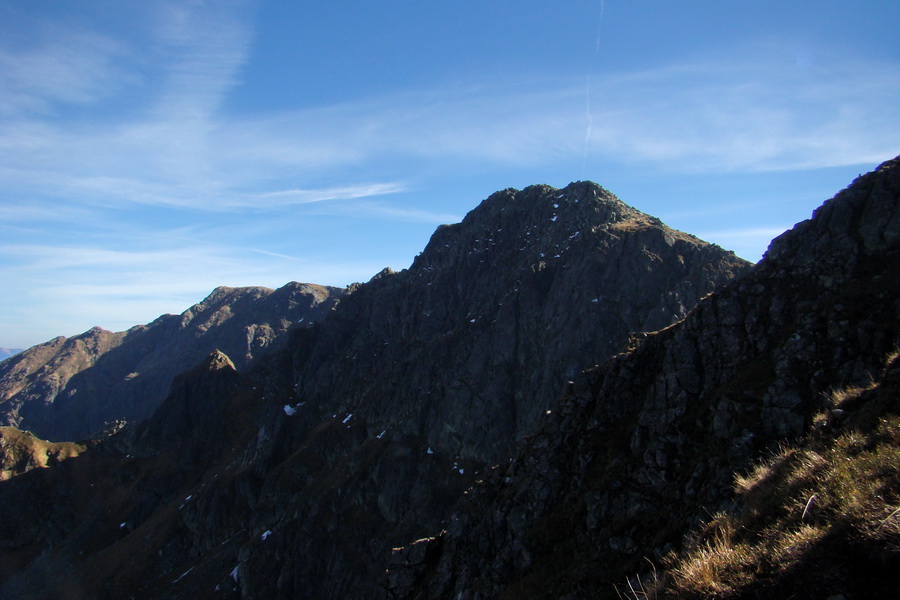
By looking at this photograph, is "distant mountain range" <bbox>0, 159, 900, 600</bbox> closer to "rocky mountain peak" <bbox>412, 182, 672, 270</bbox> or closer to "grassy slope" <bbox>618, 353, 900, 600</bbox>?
"grassy slope" <bbox>618, 353, 900, 600</bbox>

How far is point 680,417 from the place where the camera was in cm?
3206

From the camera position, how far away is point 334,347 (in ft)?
481

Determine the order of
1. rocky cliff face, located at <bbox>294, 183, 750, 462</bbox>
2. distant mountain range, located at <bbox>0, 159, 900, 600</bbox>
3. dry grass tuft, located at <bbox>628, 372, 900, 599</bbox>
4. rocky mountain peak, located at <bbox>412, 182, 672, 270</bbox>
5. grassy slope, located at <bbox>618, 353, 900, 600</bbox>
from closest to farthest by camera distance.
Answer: grassy slope, located at <bbox>618, 353, 900, 600</bbox> < dry grass tuft, located at <bbox>628, 372, 900, 599</bbox> < distant mountain range, located at <bbox>0, 159, 900, 600</bbox> < rocky cliff face, located at <bbox>294, 183, 750, 462</bbox> < rocky mountain peak, located at <bbox>412, 182, 672, 270</bbox>

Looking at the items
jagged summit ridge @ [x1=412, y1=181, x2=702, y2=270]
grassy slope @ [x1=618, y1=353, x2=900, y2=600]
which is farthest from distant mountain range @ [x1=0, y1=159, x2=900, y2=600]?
jagged summit ridge @ [x1=412, y1=181, x2=702, y2=270]

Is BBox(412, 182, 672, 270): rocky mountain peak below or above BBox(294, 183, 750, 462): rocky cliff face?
above

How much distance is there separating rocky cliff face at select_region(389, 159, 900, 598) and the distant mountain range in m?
0.17

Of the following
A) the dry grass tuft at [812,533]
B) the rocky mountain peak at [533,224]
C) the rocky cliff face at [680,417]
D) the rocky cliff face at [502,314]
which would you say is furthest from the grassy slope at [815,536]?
the rocky mountain peak at [533,224]

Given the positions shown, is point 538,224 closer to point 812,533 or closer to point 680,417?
point 680,417

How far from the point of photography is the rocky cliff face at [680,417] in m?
26.7

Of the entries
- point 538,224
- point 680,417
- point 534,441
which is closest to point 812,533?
point 680,417

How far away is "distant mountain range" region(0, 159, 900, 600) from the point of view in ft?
36.4

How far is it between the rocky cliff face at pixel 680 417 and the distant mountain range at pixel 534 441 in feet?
0.56

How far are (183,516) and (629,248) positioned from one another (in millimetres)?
122082

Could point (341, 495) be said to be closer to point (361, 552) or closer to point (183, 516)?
point (361, 552)
